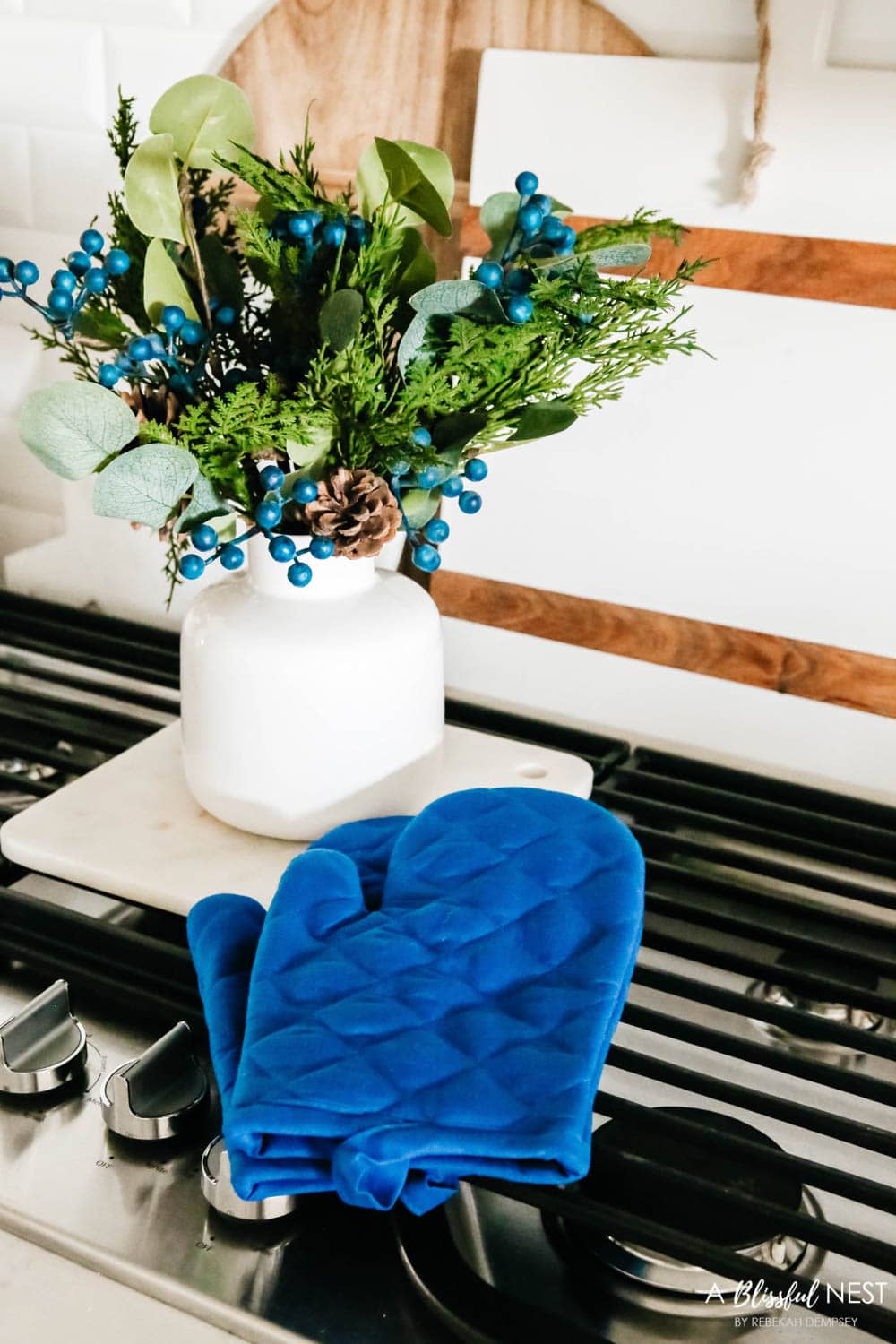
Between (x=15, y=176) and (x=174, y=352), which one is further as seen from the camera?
(x=15, y=176)

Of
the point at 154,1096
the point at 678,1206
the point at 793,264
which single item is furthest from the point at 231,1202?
the point at 793,264

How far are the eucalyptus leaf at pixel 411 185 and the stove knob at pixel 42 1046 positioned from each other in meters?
0.44

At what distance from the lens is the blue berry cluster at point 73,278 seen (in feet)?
2.00

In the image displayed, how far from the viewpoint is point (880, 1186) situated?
526 mm

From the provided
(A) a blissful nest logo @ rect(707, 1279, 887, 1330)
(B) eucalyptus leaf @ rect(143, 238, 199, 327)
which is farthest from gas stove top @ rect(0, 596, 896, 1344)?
(B) eucalyptus leaf @ rect(143, 238, 199, 327)

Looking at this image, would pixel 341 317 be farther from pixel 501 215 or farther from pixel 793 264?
pixel 793 264

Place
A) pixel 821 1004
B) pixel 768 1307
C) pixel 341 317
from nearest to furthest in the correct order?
pixel 768 1307, pixel 341 317, pixel 821 1004

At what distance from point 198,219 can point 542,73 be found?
31 cm

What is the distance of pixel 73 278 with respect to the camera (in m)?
0.62

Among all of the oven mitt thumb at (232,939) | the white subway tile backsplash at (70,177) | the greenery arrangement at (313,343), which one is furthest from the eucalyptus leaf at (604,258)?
the white subway tile backsplash at (70,177)

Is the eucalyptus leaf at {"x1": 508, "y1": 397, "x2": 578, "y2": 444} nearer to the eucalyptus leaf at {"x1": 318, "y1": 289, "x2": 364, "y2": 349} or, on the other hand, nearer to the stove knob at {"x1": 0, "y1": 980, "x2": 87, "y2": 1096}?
the eucalyptus leaf at {"x1": 318, "y1": 289, "x2": 364, "y2": 349}

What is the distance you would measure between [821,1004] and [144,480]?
1.61 feet

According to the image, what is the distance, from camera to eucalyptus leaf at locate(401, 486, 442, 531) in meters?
0.69

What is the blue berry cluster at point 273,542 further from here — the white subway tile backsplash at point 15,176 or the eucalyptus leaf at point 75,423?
the white subway tile backsplash at point 15,176
